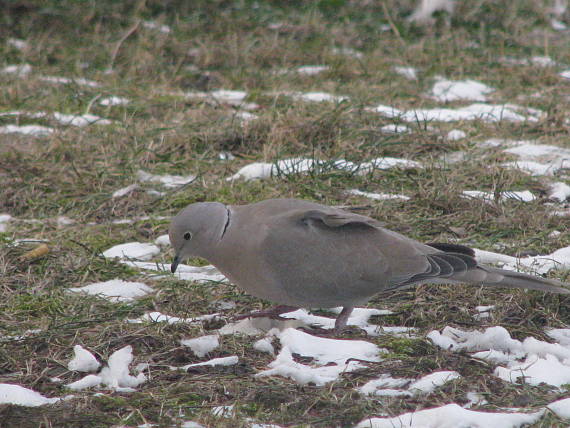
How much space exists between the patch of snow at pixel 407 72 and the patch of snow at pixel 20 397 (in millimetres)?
4871

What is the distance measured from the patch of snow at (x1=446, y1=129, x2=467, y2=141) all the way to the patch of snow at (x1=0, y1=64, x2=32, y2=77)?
3.38m

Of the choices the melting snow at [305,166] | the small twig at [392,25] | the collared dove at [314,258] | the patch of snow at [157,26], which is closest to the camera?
the collared dove at [314,258]

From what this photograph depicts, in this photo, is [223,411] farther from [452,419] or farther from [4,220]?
[4,220]

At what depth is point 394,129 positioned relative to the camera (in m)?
5.54

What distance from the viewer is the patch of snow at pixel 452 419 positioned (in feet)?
8.13

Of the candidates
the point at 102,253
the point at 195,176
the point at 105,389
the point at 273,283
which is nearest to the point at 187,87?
the point at 195,176

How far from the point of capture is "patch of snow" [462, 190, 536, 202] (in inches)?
177

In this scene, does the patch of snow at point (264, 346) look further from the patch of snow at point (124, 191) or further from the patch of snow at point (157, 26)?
the patch of snow at point (157, 26)

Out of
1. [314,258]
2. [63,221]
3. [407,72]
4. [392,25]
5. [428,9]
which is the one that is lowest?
[63,221]

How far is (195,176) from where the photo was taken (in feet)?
16.4

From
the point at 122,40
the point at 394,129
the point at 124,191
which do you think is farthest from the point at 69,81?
the point at 394,129

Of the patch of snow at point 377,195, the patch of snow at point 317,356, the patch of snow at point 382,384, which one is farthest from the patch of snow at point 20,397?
the patch of snow at point 377,195

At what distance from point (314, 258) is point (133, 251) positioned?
3.89 ft

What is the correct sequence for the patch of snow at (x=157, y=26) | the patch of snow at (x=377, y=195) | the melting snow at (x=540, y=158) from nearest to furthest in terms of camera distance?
the patch of snow at (x=377, y=195)
the melting snow at (x=540, y=158)
the patch of snow at (x=157, y=26)
